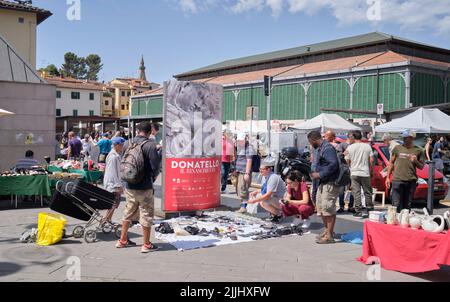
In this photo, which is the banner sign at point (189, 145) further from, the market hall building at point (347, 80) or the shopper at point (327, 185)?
the market hall building at point (347, 80)

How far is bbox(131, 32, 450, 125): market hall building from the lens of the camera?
3453 cm

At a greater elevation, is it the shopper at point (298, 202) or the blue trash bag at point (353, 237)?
the shopper at point (298, 202)

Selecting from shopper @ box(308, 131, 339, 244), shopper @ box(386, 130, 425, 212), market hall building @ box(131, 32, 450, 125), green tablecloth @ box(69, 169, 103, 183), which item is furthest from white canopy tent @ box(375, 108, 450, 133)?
market hall building @ box(131, 32, 450, 125)

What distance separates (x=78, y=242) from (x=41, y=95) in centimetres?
866

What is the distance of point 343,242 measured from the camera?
24.6 feet

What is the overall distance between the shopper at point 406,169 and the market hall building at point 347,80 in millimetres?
18691

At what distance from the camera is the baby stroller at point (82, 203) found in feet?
24.0

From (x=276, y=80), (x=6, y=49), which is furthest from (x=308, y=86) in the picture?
(x=6, y=49)

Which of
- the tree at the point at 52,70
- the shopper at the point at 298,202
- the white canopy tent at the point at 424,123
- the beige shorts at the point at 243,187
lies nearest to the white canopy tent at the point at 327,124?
the white canopy tent at the point at 424,123

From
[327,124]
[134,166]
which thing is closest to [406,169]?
[134,166]

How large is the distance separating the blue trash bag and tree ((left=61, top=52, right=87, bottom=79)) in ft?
375
